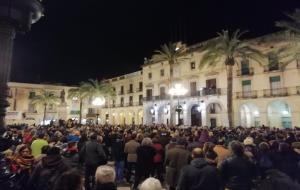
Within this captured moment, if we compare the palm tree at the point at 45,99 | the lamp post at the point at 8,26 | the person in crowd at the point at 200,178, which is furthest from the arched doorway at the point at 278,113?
the palm tree at the point at 45,99

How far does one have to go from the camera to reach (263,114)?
32.2m

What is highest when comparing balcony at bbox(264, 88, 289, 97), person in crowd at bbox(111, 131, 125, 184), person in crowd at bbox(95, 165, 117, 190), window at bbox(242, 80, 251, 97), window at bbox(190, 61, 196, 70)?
window at bbox(190, 61, 196, 70)

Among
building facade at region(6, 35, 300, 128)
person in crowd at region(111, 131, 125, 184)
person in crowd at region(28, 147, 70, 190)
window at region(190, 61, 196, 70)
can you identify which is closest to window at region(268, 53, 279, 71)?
building facade at region(6, 35, 300, 128)

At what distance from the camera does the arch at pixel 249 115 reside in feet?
111

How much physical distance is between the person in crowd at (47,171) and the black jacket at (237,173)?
2.87 meters

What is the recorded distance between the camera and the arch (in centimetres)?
3393

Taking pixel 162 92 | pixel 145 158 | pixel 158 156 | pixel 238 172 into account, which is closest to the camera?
pixel 238 172

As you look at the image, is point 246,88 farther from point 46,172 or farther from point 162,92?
point 46,172

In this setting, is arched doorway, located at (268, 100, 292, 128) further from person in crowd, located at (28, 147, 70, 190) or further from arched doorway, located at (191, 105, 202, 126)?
person in crowd, located at (28, 147, 70, 190)

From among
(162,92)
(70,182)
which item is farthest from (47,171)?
(162,92)

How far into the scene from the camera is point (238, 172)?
4980 mm

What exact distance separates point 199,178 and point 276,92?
30218mm

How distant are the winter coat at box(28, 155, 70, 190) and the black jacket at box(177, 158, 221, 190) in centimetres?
198

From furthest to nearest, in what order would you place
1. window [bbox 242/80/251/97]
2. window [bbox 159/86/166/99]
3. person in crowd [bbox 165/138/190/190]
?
1. window [bbox 159/86/166/99]
2. window [bbox 242/80/251/97]
3. person in crowd [bbox 165/138/190/190]
